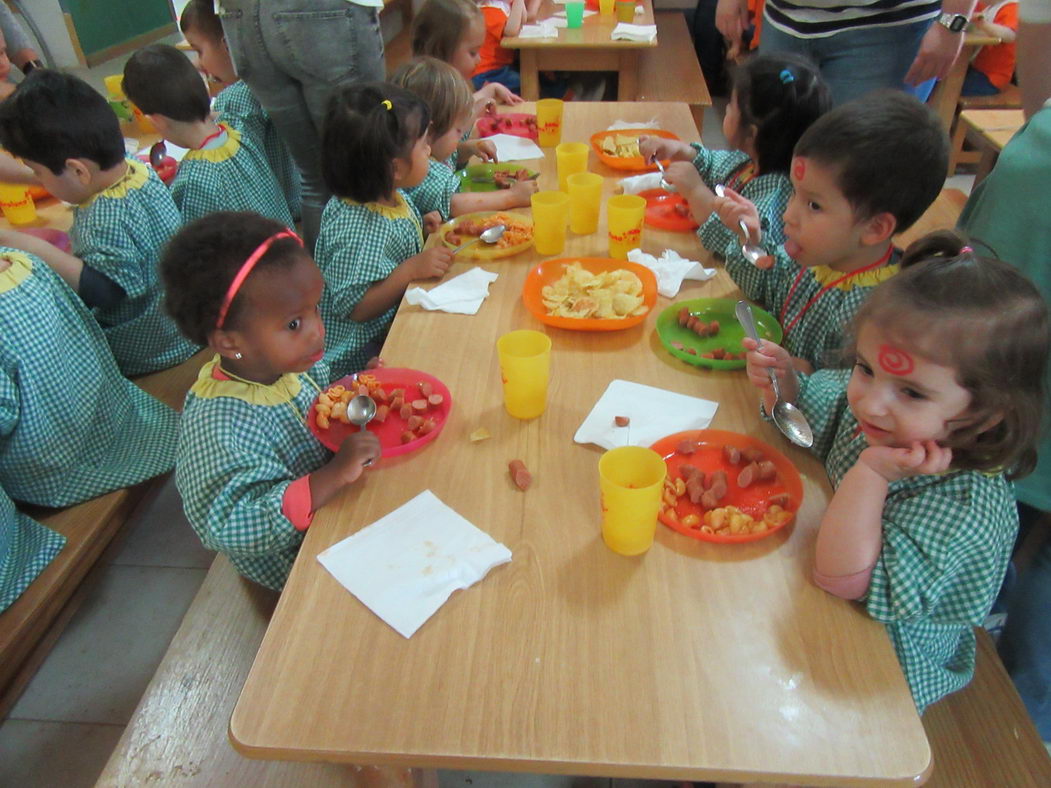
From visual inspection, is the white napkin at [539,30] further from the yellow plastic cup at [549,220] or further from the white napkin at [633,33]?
the yellow plastic cup at [549,220]

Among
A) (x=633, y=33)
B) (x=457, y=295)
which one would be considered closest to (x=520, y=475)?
(x=457, y=295)

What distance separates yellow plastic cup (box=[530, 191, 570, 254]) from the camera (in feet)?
6.26

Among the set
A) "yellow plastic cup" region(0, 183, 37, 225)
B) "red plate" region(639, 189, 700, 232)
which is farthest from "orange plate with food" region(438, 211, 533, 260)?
"yellow plastic cup" region(0, 183, 37, 225)

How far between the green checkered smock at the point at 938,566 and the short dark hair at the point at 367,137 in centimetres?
145

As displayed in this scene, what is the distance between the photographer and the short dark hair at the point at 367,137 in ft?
6.50

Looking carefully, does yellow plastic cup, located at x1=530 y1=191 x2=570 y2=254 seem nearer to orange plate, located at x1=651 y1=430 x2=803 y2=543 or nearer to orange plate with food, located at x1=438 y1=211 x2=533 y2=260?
orange plate with food, located at x1=438 y1=211 x2=533 y2=260

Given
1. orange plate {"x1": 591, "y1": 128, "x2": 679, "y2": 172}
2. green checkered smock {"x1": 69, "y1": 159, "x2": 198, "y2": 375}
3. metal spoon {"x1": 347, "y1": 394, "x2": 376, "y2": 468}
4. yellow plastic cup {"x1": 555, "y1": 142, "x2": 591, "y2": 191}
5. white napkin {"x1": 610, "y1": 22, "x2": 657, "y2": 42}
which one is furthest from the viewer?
white napkin {"x1": 610, "y1": 22, "x2": 657, "y2": 42}

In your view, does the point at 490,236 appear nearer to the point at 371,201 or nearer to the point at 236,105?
the point at 371,201

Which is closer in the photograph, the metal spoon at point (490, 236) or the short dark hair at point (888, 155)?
the short dark hair at point (888, 155)

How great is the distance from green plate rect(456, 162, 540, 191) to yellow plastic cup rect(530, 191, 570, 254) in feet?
2.11

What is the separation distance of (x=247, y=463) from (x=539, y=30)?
3771 millimetres

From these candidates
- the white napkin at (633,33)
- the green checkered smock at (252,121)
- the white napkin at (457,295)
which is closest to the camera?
the white napkin at (457,295)

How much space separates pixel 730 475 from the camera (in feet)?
4.05

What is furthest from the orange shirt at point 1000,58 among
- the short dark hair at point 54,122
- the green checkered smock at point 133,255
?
the short dark hair at point 54,122
